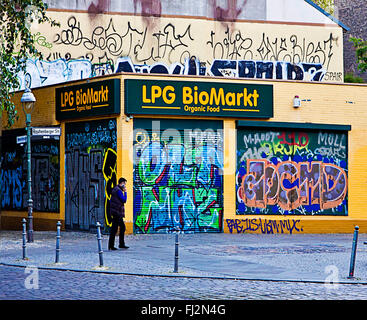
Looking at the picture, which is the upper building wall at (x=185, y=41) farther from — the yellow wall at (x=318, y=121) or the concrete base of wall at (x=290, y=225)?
the concrete base of wall at (x=290, y=225)

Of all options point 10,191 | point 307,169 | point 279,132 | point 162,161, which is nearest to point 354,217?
point 307,169

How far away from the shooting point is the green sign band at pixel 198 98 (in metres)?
22.8

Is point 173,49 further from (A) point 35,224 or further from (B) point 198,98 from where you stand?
(A) point 35,224

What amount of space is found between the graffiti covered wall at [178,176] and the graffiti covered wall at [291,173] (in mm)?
958

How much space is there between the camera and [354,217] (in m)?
25.5

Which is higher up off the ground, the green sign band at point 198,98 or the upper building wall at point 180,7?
the upper building wall at point 180,7

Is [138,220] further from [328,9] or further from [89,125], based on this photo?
[328,9]

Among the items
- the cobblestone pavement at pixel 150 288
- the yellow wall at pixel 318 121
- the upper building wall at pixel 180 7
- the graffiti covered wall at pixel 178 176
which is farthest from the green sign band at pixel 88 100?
the cobblestone pavement at pixel 150 288

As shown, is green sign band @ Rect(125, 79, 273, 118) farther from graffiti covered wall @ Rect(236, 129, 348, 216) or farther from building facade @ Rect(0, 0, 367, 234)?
graffiti covered wall @ Rect(236, 129, 348, 216)

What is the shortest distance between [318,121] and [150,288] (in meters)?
14.4

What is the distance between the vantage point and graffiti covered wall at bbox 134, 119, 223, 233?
23.0 meters

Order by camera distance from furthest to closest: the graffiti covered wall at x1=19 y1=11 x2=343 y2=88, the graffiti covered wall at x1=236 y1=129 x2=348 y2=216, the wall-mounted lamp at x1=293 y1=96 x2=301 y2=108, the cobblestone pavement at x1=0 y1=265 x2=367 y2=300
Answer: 1. the graffiti covered wall at x1=19 y1=11 x2=343 y2=88
2. the wall-mounted lamp at x1=293 y1=96 x2=301 y2=108
3. the graffiti covered wall at x1=236 y1=129 x2=348 y2=216
4. the cobblestone pavement at x1=0 y1=265 x2=367 y2=300

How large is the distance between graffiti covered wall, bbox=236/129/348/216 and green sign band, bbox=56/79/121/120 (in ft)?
14.2

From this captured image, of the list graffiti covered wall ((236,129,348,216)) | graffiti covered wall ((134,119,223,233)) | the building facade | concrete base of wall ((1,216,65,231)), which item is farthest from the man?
concrete base of wall ((1,216,65,231))
